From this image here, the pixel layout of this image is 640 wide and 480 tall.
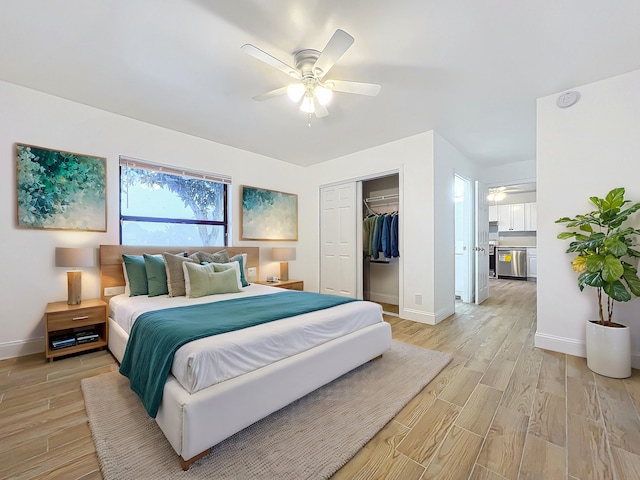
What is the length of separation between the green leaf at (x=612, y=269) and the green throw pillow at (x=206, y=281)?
3.30 meters

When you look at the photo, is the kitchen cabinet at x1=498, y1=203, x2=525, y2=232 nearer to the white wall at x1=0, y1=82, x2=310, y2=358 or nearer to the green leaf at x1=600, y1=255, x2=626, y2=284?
the green leaf at x1=600, y1=255, x2=626, y2=284

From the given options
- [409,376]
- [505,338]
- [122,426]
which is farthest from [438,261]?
[122,426]

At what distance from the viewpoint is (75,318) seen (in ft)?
8.43

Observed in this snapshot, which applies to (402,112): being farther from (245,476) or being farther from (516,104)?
(245,476)

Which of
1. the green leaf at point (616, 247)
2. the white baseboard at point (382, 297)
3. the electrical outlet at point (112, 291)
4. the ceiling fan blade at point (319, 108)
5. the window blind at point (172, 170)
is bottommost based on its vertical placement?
the white baseboard at point (382, 297)

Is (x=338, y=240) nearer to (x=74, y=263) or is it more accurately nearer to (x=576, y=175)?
(x=576, y=175)

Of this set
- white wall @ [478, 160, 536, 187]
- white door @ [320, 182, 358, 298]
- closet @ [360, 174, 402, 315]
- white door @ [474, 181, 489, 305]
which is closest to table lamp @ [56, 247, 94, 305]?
white door @ [320, 182, 358, 298]

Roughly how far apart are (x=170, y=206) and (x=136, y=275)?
1.18 metres

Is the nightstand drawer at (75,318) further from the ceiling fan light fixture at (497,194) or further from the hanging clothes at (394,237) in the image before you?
the ceiling fan light fixture at (497,194)

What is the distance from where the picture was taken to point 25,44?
6.68 feet

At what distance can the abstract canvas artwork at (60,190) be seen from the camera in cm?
260

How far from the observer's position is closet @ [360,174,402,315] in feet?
15.0

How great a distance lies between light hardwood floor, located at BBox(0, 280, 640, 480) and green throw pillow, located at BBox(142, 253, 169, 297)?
0.72m

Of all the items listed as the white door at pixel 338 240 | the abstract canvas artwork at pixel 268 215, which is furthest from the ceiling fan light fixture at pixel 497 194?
the abstract canvas artwork at pixel 268 215
